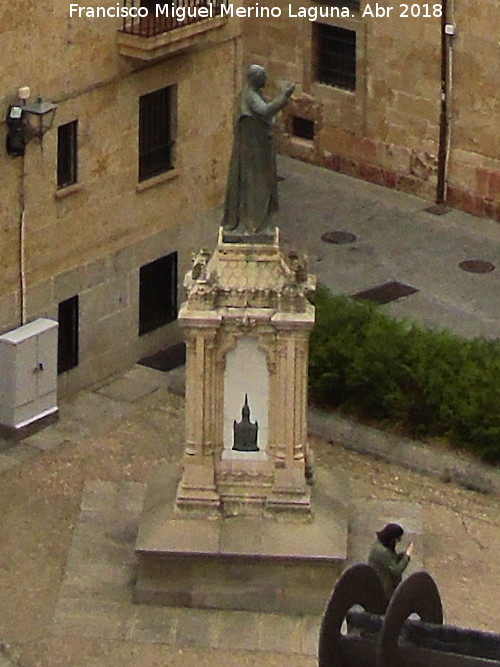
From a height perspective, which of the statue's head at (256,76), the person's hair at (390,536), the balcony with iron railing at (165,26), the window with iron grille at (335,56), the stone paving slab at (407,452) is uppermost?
the statue's head at (256,76)

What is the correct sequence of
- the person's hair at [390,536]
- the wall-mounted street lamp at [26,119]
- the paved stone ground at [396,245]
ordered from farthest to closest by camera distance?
the paved stone ground at [396,245] < the wall-mounted street lamp at [26,119] < the person's hair at [390,536]

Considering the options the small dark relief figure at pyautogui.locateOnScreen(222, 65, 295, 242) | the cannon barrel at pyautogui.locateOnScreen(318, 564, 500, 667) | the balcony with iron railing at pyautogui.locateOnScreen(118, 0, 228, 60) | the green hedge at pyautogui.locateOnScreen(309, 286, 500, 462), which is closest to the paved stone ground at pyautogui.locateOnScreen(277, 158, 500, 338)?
the green hedge at pyautogui.locateOnScreen(309, 286, 500, 462)

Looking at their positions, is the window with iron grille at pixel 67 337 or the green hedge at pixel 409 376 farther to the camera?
the window with iron grille at pixel 67 337

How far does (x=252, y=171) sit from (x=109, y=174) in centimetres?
663

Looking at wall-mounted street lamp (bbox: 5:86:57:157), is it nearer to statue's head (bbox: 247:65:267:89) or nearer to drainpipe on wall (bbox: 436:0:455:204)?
statue's head (bbox: 247:65:267:89)

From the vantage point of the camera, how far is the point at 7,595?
53.5ft

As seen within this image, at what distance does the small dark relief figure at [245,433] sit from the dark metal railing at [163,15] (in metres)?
6.89

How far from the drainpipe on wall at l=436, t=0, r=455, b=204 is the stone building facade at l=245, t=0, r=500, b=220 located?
0.07ft

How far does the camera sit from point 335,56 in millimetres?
30766

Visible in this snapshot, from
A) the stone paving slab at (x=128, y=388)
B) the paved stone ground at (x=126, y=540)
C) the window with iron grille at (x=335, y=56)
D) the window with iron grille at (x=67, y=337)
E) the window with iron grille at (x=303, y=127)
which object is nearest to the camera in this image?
the paved stone ground at (x=126, y=540)

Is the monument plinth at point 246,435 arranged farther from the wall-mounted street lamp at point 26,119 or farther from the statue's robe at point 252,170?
the wall-mounted street lamp at point 26,119

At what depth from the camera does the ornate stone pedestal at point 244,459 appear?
50.1 feet

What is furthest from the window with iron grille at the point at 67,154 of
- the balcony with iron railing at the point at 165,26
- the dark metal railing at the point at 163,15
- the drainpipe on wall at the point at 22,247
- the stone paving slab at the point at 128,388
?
the stone paving slab at the point at 128,388

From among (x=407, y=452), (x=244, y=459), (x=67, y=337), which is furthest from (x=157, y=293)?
(x=244, y=459)
